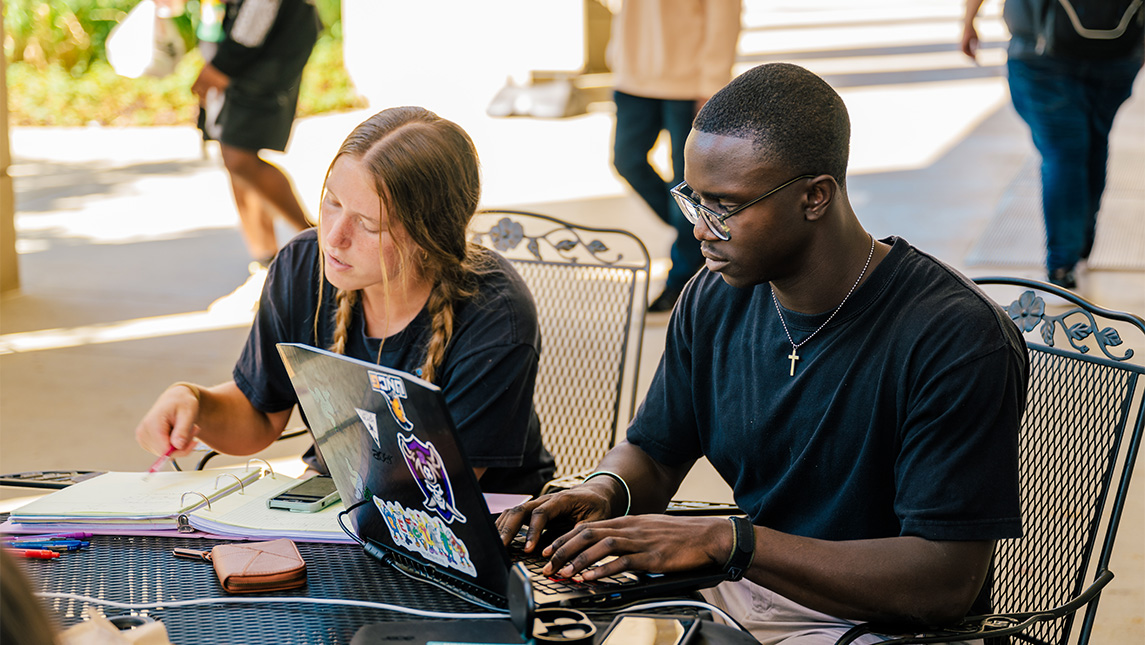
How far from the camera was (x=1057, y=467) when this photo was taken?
6.63 feet

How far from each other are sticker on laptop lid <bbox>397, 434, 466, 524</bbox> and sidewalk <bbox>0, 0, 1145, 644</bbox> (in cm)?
209

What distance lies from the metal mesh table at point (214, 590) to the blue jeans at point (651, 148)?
3475 mm

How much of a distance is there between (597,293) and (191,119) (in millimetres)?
8669

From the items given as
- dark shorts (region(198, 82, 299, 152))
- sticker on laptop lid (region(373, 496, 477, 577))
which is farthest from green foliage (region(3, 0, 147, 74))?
sticker on laptop lid (region(373, 496, 477, 577))

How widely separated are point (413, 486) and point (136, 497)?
0.57 meters

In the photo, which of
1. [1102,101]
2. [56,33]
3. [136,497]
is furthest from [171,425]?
[56,33]

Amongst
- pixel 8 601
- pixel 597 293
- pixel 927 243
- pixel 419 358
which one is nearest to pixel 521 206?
pixel 927 243

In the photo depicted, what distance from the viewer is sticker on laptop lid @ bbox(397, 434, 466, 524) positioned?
4.40 ft

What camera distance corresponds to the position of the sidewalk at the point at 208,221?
4117 mm

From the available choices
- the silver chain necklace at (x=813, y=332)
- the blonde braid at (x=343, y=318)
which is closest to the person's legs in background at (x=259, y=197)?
the blonde braid at (x=343, y=318)

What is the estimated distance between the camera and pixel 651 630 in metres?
1.34

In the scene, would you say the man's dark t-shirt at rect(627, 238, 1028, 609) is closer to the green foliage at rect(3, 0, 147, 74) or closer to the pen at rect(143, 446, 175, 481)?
the pen at rect(143, 446, 175, 481)

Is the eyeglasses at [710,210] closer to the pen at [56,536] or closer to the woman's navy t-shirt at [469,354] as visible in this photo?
the woman's navy t-shirt at [469,354]

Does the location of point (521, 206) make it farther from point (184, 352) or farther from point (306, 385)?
point (306, 385)
